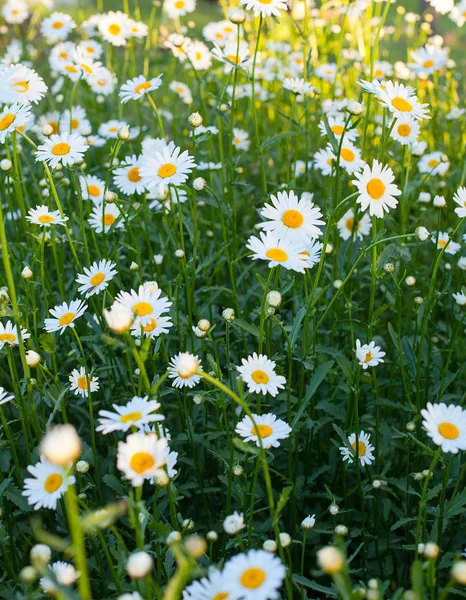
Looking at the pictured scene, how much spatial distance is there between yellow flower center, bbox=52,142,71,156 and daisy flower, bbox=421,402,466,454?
1.57 metres

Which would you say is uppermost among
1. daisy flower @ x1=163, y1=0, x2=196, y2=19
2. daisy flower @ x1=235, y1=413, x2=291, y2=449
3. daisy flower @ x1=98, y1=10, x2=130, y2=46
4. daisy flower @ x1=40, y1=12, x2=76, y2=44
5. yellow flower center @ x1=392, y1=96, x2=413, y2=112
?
daisy flower @ x1=40, y1=12, x2=76, y2=44

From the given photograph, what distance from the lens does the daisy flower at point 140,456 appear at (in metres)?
1.37

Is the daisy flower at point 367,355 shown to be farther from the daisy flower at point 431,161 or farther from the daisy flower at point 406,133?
the daisy flower at point 431,161

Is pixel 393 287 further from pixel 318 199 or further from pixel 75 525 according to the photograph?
pixel 75 525

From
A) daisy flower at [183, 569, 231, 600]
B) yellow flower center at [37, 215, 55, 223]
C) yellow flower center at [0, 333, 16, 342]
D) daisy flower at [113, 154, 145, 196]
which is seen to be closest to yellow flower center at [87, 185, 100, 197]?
daisy flower at [113, 154, 145, 196]

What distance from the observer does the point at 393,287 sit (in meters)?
2.87

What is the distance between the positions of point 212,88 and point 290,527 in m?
3.13

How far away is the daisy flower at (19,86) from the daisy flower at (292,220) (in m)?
0.88

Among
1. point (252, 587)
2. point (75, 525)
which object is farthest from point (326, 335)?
point (75, 525)

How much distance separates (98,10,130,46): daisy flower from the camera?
376 cm

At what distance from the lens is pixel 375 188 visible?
6.84 feet

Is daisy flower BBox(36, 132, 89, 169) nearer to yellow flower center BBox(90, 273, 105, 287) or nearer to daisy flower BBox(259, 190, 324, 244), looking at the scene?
yellow flower center BBox(90, 273, 105, 287)

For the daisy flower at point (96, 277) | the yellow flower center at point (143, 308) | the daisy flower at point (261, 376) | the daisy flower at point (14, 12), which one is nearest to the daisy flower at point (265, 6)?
the daisy flower at point (96, 277)

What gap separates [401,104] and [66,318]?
135cm
